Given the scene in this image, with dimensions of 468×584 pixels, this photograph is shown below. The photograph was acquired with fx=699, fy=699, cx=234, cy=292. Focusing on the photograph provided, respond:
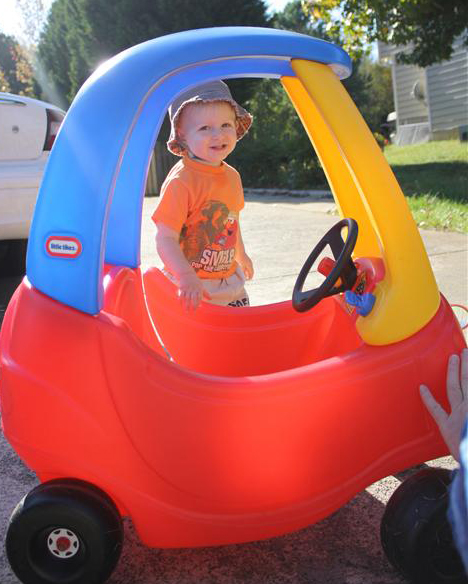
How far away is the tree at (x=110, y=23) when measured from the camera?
51.5 ft

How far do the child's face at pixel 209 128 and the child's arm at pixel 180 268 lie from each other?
0.30m

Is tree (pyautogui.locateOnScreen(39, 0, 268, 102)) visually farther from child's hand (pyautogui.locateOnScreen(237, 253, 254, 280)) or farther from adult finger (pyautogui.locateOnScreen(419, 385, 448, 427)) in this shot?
adult finger (pyautogui.locateOnScreen(419, 385, 448, 427))

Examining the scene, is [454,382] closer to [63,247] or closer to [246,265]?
[63,247]

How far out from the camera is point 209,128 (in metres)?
2.24

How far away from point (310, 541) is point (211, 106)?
1318 millimetres

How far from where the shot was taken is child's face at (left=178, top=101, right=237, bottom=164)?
2.21m

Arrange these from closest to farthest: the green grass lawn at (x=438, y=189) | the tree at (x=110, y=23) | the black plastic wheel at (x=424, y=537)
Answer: the black plastic wheel at (x=424, y=537) < the green grass lawn at (x=438, y=189) < the tree at (x=110, y=23)

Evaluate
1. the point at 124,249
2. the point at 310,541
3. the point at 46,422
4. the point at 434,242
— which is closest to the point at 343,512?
the point at 310,541

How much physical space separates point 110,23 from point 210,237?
17229 mm

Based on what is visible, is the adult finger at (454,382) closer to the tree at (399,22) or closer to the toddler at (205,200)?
the toddler at (205,200)

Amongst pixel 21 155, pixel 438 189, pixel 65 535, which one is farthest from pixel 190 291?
pixel 438 189

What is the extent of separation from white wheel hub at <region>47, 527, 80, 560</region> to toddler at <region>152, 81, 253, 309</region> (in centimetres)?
74

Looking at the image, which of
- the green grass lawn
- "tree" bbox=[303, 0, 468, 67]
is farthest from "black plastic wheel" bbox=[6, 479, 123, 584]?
"tree" bbox=[303, 0, 468, 67]

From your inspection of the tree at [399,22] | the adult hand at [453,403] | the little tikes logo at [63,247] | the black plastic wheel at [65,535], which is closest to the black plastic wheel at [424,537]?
the adult hand at [453,403]
